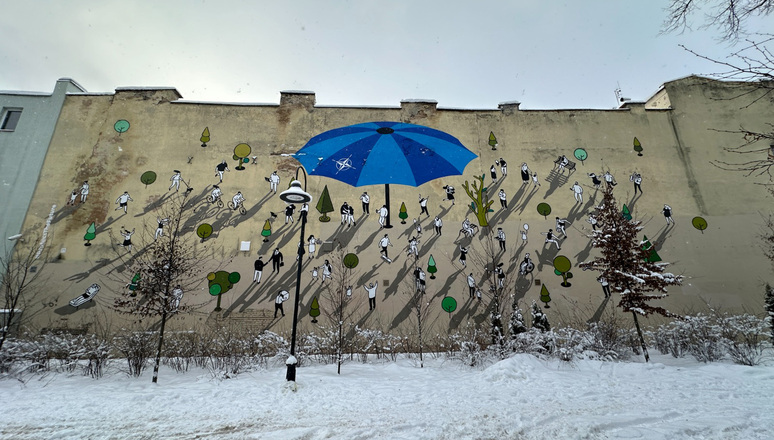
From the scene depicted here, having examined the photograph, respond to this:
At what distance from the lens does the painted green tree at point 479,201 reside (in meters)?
13.7

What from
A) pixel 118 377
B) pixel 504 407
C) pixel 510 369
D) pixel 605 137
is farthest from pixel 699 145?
pixel 118 377

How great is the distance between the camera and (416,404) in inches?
248

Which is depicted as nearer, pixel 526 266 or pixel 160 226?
pixel 526 266

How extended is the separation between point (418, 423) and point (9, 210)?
53.6ft

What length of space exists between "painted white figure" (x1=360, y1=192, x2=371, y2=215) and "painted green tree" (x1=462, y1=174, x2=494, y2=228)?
147 inches

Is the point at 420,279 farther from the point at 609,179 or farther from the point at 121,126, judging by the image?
the point at 121,126

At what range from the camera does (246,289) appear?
1237cm

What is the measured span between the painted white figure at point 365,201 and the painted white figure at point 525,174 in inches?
240

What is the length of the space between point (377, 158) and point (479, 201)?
5727mm

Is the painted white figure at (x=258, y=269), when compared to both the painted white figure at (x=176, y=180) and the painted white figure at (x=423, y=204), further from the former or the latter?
the painted white figure at (x=423, y=204)

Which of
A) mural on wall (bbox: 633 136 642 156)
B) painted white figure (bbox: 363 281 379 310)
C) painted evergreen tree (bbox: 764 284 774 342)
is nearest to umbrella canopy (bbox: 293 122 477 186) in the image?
painted white figure (bbox: 363 281 379 310)

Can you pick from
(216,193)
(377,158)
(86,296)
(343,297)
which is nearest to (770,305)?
(377,158)

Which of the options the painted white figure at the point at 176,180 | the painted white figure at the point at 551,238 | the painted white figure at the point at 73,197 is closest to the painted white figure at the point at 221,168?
the painted white figure at the point at 176,180

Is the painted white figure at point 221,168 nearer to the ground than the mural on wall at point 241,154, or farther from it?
nearer to the ground
